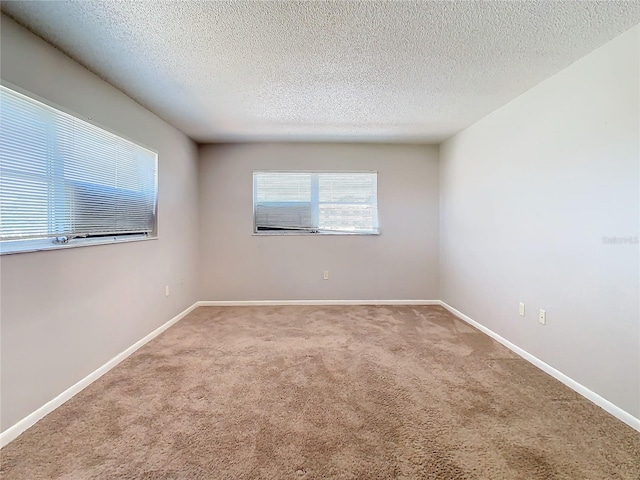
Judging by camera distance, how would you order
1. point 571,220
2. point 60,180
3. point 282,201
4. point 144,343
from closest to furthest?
1. point 60,180
2. point 571,220
3. point 144,343
4. point 282,201

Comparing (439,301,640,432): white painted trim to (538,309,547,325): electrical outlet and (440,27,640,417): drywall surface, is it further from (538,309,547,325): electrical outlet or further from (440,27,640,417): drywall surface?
(538,309,547,325): electrical outlet

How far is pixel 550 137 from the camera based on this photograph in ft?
7.21

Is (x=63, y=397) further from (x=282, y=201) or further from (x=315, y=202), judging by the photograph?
(x=315, y=202)

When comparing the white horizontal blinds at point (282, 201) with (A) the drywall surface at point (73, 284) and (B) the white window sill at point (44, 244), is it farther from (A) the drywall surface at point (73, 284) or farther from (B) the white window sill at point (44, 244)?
(B) the white window sill at point (44, 244)

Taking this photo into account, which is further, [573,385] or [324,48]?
[573,385]

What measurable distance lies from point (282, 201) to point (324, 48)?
2413 millimetres

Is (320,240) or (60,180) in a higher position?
(60,180)

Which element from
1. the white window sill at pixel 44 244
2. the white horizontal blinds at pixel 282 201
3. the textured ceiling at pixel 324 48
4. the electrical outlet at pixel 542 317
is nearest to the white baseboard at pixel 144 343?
the electrical outlet at pixel 542 317

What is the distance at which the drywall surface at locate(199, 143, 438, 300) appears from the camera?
3986mm

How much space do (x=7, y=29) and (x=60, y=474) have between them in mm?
2249

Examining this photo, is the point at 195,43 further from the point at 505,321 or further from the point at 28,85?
the point at 505,321

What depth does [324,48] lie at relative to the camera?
1.80m

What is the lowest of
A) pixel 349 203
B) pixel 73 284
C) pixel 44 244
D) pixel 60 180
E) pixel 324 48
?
pixel 73 284

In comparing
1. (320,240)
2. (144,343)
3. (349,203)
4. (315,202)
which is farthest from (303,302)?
(144,343)
